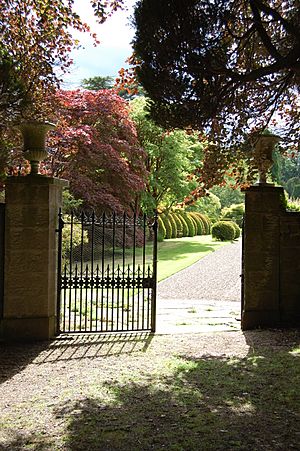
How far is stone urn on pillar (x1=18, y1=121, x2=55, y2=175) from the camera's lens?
5.54m

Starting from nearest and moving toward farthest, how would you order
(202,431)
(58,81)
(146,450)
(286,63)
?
(146,450) → (202,431) → (286,63) → (58,81)

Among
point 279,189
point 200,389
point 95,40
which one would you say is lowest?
point 200,389

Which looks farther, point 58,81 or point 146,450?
point 58,81

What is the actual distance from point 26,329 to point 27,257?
0.92 meters

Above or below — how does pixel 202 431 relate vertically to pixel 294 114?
below

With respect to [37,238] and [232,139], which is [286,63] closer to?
[232,139]

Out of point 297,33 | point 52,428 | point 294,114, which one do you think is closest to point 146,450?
point 52,428

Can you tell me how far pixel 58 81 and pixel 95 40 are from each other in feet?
3.12

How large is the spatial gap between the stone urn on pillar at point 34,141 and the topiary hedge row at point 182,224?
61.4 ft

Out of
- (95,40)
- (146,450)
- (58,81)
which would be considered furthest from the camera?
(95,40)

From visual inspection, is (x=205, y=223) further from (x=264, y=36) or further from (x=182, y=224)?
(x=264, y=36)

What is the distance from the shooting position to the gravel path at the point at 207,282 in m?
10.2

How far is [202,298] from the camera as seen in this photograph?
32.6ft

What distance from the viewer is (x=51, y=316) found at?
225 inches
